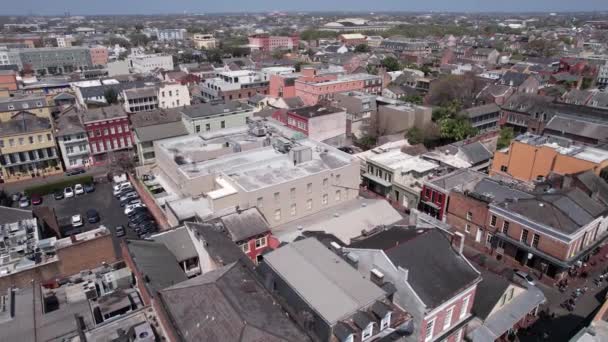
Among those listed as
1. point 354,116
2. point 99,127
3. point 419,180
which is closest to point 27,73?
point 99,127

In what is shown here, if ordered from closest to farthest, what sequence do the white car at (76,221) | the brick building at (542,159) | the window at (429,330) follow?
the window at (429,330) → the brick building at (542,159) → the white car at (76,221)

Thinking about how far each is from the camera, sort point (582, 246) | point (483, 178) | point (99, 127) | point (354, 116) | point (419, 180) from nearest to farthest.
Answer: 1. point (582, 246)
2. point (483, 178)
3. point (419, 180)
4. point (99, 127)
5. point (354, 116)

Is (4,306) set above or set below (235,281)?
below

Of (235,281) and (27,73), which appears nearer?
(235,281)

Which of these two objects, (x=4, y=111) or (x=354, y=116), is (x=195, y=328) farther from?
(x=4, y=111)

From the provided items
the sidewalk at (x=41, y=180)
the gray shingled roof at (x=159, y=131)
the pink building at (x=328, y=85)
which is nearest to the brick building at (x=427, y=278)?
the gray shingled roof at (x=159, y=131)

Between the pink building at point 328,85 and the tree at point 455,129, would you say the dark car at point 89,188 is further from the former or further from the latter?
the tree at point 455,129

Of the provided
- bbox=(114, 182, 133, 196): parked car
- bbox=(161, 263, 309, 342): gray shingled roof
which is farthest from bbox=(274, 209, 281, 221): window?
bbox=(114, 182, 133, 196): parked car
